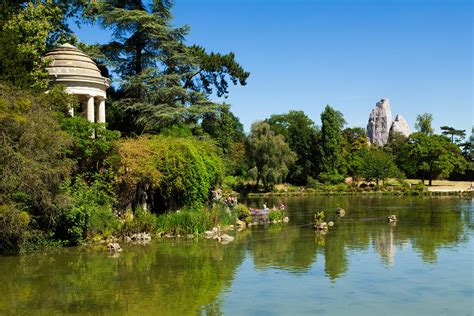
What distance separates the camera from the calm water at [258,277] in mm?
12242

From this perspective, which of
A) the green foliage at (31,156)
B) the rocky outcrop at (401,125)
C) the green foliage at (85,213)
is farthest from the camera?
the rocky outcrop at (401,125)

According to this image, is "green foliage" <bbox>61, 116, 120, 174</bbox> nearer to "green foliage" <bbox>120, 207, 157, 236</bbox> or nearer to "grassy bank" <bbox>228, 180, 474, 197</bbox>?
"green foliage" <bbox>120, 207, 157, 236</bbox>

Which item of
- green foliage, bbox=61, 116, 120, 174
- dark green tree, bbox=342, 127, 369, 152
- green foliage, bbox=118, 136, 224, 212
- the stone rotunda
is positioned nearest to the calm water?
green foliage, bbox=118, 136, 224, 212

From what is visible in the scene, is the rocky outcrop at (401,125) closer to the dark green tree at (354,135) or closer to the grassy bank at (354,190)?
the dark green tree at (354,135)

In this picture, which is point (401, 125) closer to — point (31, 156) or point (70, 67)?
point (70, 67)

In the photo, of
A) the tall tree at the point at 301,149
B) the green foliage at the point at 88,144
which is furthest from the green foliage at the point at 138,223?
the tall tree at the point at 301,149

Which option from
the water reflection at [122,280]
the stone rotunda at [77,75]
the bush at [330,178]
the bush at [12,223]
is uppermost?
the stone rotunda at [77,75]

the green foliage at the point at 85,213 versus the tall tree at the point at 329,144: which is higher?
the tall tree at the point at 329,144

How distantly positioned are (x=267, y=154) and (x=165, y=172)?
1329 inches

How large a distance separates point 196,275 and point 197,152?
9887 mm

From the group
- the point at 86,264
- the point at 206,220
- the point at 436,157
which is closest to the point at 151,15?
the point at 206,220

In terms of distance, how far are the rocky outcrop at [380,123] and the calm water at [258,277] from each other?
9919cm

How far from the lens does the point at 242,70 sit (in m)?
35.2

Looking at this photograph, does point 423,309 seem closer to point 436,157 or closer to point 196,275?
point 196,275
